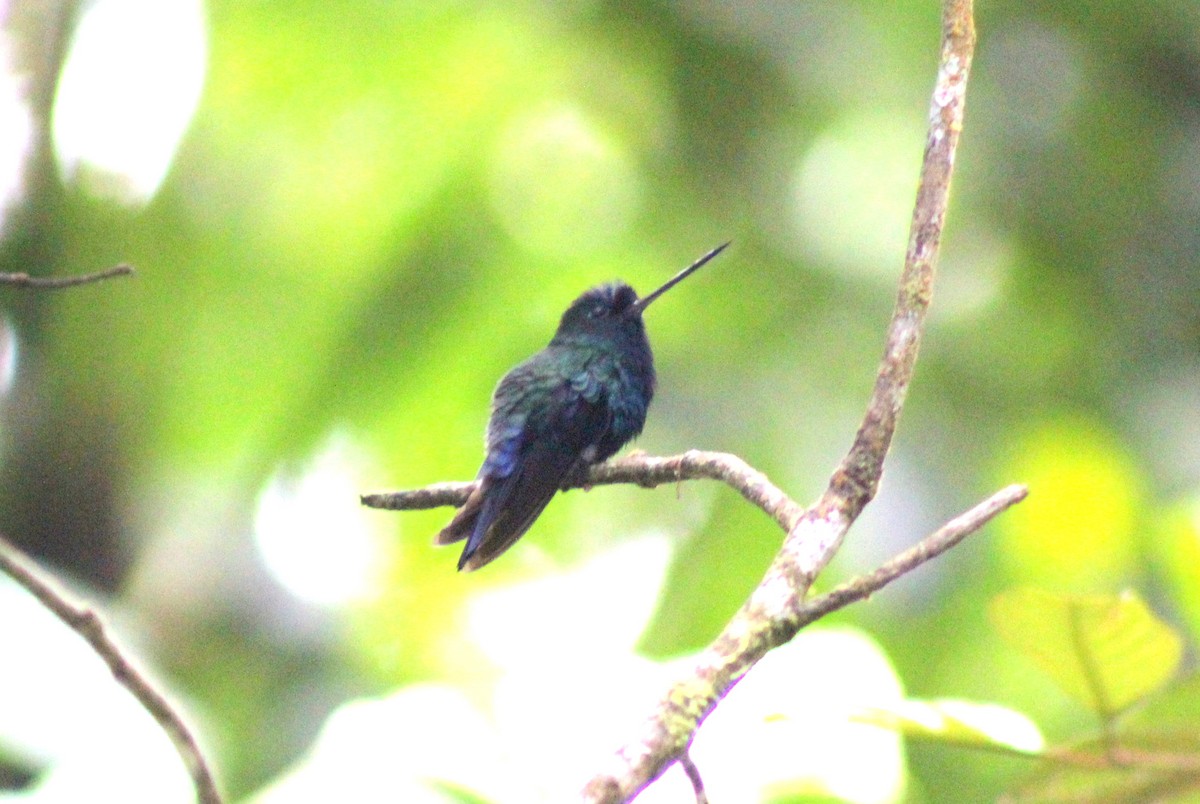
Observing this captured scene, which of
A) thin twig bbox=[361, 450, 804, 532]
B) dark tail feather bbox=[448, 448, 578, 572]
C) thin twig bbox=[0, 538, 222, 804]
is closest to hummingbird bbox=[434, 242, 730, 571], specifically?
dark tail feather bbox=[448, 448, 578, 572]

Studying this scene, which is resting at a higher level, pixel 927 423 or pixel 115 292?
pixel 927 423

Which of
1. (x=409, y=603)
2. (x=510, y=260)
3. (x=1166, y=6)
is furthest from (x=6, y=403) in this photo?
(x=1166, y=6)

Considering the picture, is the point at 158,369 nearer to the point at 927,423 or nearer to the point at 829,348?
the point at 829,348

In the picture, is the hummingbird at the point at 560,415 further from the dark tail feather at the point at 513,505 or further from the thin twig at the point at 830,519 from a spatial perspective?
the thin twig at the point at 830,519

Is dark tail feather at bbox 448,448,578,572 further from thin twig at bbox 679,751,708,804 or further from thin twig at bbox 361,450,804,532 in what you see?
thin twig at bbox 679,751,708,804

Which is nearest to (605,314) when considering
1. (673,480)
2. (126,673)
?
(673,480)

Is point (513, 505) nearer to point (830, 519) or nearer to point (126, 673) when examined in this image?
A: point (830, 519)

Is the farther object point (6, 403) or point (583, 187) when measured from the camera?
point (583, 187)
